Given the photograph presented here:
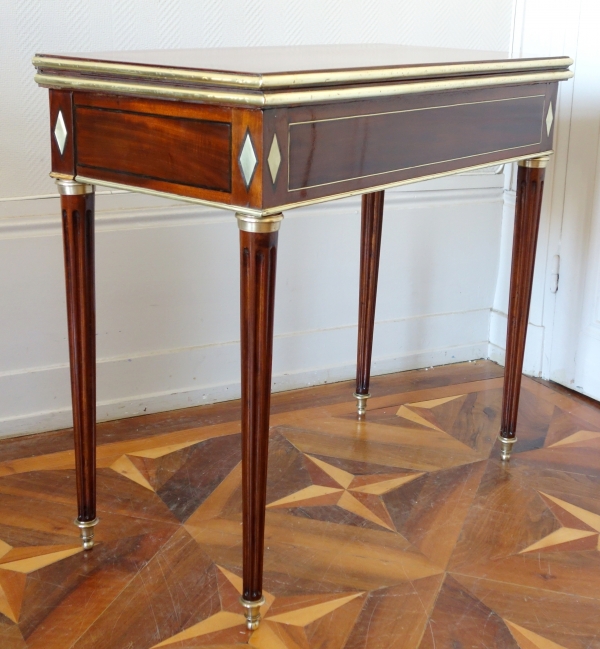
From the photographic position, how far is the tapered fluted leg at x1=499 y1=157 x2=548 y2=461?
5.65 feet

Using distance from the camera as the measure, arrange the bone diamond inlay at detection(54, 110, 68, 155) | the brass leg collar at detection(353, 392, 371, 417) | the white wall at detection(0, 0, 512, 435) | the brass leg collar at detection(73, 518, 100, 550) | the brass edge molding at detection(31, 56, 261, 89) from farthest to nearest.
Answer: the brass leg collar at detection(353, 392, 371, 417) < the white wall at detection(0, 0, 512, 435) < the brass leg collar at detection(73, 518, 100, 550) < the bone diamond inlay at detection(54, 110, 68, 155) < the brass edge molding at detection(31, 56, 261, 89)

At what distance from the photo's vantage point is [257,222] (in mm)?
1103

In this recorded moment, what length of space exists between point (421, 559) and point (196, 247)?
37.7 inches

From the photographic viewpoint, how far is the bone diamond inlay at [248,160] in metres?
1.07

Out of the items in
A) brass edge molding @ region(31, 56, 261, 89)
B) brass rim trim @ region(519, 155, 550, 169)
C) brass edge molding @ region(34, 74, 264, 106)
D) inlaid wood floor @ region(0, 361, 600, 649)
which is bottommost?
inlaid wood floor @ region(0, 361, 600, 649)

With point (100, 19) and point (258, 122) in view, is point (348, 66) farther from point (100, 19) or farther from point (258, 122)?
point (100, 19)

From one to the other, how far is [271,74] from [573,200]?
1439 millimetres

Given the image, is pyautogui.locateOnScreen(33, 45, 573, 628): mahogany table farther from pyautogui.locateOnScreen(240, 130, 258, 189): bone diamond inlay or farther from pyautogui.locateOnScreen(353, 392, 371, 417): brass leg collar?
pyautogui.locateOnScreen(353, 392, 371, 417): brass leg collar

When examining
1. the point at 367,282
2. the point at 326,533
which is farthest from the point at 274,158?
the point at 367,282

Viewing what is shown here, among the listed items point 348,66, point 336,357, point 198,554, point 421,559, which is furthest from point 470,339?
point 348,66

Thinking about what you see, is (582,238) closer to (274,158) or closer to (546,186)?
(546,186)

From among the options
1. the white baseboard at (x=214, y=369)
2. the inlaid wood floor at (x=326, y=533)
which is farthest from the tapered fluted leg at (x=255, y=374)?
the white baseboard at (x=214, y=369)

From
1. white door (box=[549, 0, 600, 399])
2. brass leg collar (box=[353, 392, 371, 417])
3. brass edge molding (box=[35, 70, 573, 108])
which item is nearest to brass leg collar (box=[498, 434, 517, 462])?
brass leg collar (box=[353, 392, 371, 417])

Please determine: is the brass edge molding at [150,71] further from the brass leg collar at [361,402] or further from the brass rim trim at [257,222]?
the brass leg collar at [361,402]
